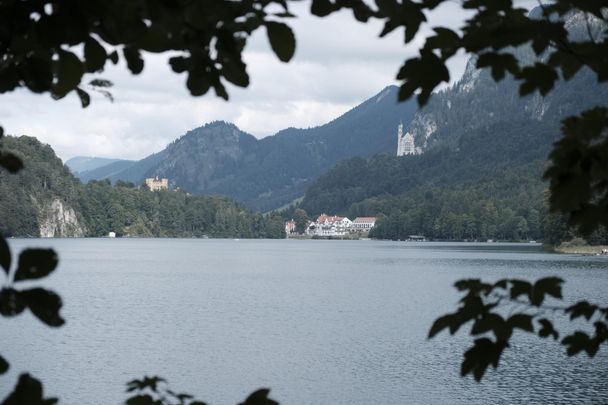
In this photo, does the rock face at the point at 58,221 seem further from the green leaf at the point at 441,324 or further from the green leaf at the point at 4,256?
the green leaf at the point at 4,256

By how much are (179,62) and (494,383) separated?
74.4 ft

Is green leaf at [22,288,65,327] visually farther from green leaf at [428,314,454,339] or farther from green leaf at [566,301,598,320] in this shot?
green leaf at [566,301,598,320]

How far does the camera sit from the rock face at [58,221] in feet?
588

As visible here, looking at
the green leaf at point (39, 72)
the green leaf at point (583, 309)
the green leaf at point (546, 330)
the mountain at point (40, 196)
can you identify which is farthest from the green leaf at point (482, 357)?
the mountain at point (40, 196)

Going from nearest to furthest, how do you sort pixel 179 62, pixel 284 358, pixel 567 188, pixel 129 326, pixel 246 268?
1. pixel 567 188
2. pixel 179 62
3. pixel 284 358
4. pixel 129 326
5. pixel 246 268

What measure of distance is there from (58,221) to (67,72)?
193596mm

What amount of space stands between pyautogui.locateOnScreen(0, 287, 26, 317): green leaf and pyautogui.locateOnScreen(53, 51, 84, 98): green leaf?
0.55 metres

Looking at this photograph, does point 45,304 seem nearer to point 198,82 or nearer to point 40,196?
point 198,82

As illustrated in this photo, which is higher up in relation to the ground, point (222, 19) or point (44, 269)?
point (222, 19)

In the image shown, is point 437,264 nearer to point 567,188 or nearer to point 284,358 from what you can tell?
point 284,358

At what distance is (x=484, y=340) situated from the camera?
219 centimetres

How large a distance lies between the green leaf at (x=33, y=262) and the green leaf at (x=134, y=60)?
695 mm

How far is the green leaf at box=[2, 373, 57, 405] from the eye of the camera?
65.3 inches

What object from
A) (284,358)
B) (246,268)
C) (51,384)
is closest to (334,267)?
(246,268)
